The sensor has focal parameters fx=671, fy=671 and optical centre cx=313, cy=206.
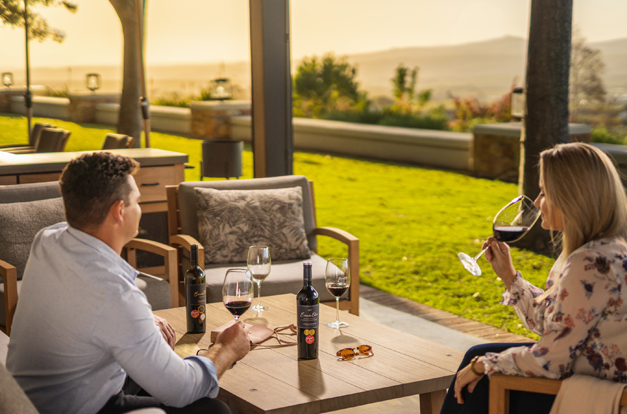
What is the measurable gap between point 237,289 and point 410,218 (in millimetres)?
7629

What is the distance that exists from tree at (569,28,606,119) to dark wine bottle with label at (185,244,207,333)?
27.4 ft

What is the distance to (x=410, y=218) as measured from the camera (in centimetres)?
961

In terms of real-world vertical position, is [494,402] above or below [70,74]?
below

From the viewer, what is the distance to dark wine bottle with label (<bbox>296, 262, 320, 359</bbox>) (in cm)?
209

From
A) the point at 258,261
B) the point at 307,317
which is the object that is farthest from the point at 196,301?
the point at 307,317

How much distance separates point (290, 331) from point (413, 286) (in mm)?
3137

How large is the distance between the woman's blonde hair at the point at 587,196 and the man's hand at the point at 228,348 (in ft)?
3.11

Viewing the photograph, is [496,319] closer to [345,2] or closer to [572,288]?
[572,288]

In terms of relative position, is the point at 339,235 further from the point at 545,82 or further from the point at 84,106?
the point at 545,82

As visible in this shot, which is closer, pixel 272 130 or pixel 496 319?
pixel 496 319

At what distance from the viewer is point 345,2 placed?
14.4 metres

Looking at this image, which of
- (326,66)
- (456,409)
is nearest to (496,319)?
(456,409)

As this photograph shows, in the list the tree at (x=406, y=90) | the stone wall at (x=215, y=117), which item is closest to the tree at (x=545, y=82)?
the stone wall at (x=215, y=117)

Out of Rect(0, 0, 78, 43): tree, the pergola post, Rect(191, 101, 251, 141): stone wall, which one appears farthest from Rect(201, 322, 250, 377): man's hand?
Rect(191, 101, 251, 141): stone wall
